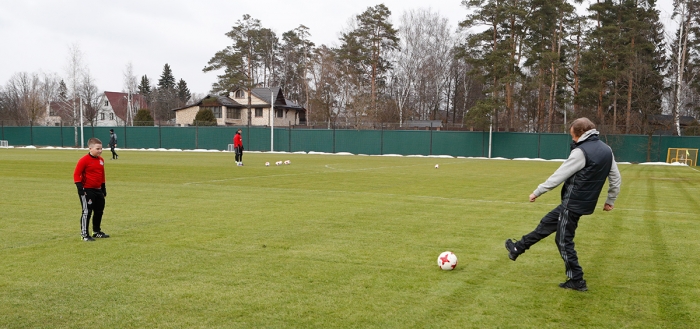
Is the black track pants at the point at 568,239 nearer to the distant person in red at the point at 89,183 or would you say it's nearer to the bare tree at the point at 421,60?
the distant person in red at the point at 89,183

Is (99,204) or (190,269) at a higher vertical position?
(99,204)

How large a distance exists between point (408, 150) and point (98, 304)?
43536 mm

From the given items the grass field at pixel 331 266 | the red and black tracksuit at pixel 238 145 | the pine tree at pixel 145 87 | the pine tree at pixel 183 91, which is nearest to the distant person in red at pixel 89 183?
the grass field at pixel 331 266

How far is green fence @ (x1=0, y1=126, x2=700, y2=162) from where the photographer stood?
41938 millimetres

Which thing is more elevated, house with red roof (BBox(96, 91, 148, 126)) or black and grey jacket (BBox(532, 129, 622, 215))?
house with red roof (BBox(96, 91, 148, 126))

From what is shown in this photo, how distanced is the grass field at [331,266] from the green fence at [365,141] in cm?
3265

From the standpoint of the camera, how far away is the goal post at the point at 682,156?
126ft

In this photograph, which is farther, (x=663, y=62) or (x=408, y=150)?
(x=663, y=62)

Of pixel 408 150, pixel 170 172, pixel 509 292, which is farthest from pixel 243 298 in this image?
pixel 408 150

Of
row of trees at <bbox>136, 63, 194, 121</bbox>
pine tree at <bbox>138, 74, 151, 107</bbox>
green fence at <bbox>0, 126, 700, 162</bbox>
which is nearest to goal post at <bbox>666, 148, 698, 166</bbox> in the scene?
green fence at <bbox>0, 126, 700, 162</bbox>

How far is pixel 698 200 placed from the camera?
47.0 ft

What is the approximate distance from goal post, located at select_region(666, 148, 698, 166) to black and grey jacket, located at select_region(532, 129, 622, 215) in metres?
38.9

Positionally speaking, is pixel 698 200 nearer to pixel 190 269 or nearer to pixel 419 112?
pixel 190 269

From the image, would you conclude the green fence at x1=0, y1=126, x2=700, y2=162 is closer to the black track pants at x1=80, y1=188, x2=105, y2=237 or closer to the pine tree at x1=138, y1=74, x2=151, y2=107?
the black track pants at x1=80, y1=188, x2=105, y2=237
